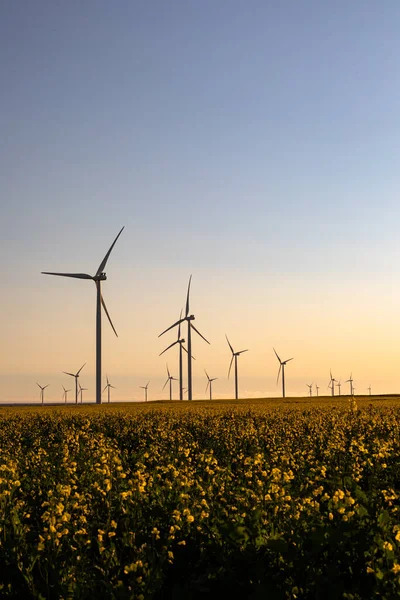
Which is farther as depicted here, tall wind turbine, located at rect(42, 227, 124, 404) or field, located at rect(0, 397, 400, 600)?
tall wind turbine, located at rect(42, 227, 124, 404)

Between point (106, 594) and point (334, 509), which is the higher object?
point (334, 509)

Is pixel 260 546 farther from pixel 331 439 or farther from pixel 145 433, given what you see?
pixel 145 433

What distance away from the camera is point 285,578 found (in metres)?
7.36

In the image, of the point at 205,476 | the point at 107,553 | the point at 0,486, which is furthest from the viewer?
the point at 205,476

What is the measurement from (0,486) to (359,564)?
7602 mm

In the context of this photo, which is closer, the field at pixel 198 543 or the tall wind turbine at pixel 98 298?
→ the field at pixel 198 543

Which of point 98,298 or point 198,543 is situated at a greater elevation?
point 98,298

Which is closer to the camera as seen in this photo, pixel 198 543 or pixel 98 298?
pixel 198 543

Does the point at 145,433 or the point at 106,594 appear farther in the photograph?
the point at 145,433

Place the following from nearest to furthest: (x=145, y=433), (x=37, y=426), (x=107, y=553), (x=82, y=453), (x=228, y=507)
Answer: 1. (x=107, y=553)
2. (x=228, y=507)
3. (x=82, y=453)
4. (x=145, y=433)
5. (x=37, y=426)

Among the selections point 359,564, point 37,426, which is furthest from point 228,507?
point 37,426

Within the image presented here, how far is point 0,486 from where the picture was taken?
41.0 feet

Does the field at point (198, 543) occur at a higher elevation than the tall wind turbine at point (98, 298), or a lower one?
lower

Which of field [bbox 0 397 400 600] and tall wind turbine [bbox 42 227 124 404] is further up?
tall wind turbine [bbox 42 227 124 404]
